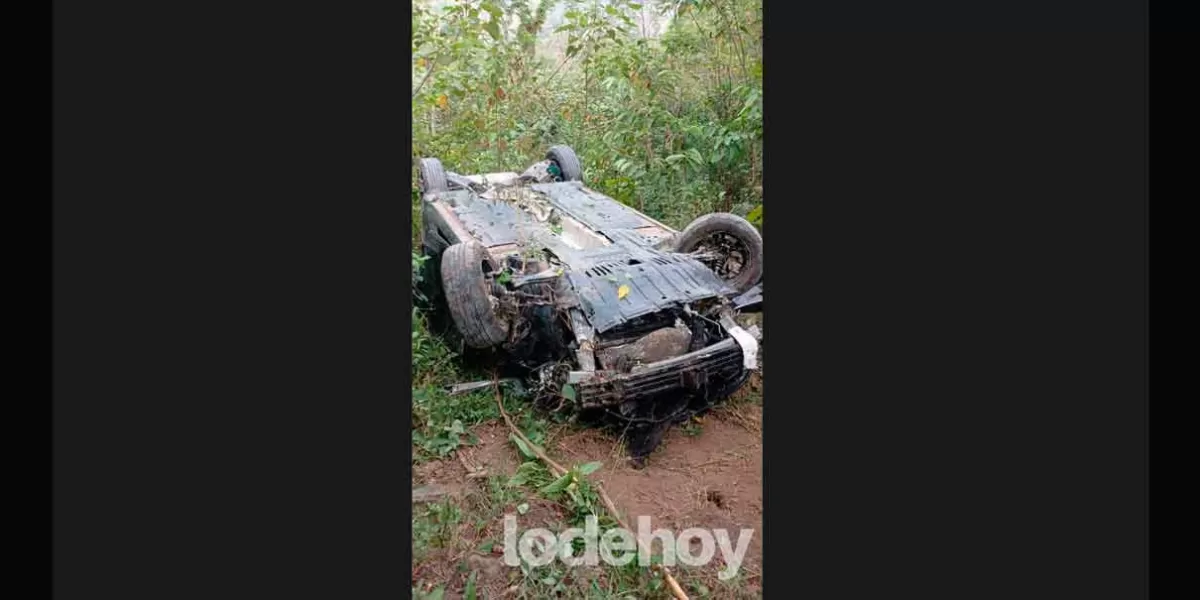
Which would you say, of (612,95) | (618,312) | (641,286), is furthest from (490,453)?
(612,95)

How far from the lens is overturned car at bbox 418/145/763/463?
13.8ft

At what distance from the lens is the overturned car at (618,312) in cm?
420

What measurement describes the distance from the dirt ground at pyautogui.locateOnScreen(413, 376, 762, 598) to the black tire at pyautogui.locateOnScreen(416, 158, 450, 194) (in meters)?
2.70

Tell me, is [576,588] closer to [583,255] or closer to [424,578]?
[424,578]

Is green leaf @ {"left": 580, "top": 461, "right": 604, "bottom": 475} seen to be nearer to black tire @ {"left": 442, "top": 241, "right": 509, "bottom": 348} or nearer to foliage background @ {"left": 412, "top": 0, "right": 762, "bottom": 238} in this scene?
black tire @ {"left": 442, "top": 241, "right": 509, "bottom": 348}

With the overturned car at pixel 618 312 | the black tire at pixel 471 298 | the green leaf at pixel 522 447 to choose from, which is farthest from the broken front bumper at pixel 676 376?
the black tire at pixel 471 298

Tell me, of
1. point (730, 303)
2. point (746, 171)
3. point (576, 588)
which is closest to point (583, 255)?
point (730, 303)

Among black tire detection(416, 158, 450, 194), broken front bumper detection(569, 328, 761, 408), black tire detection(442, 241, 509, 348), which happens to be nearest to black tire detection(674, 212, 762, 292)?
broken front bumper detection(569, 328, 761, 408)

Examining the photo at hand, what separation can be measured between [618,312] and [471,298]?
92 centimetres

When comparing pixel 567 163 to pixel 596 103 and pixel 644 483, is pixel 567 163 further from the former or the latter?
pixel 644 483

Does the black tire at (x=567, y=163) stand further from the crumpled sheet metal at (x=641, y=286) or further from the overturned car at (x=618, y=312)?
the crumpled sheet metal at (x=641, y=286)

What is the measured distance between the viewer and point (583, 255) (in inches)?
194

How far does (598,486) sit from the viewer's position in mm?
3879

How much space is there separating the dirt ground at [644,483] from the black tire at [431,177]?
2703mm
